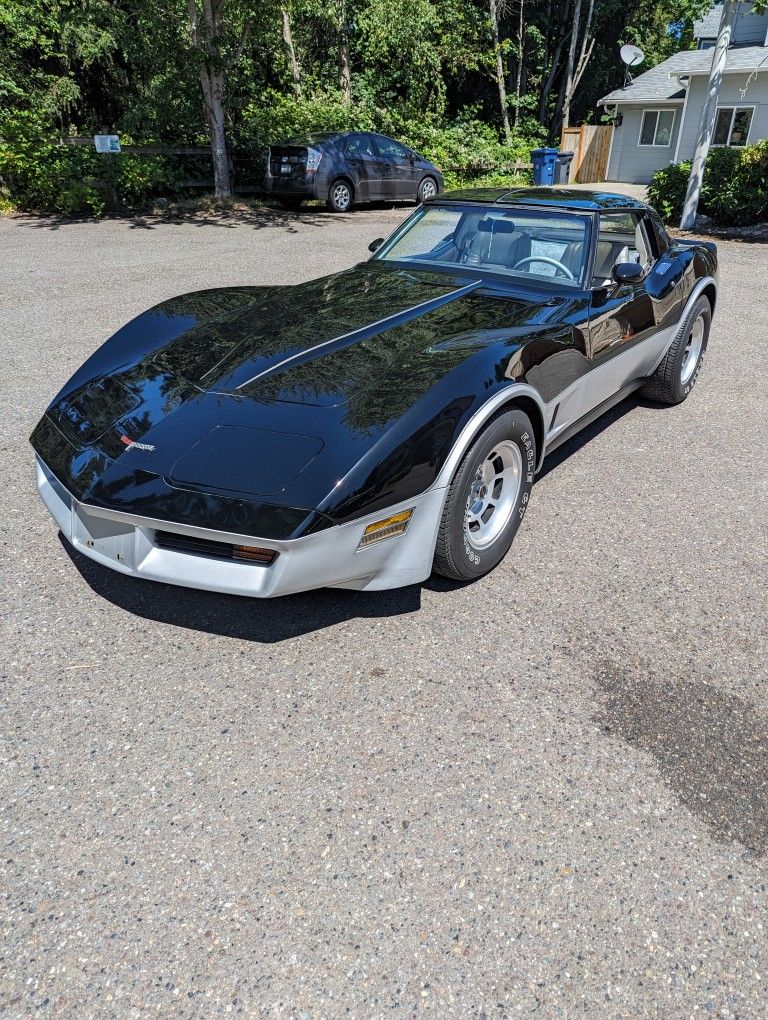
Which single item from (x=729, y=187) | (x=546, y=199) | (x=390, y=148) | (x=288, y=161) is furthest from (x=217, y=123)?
(x=546, y=199)

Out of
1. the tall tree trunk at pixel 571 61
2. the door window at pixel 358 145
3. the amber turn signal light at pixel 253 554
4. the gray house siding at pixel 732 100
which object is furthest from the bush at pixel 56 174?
the tall tree trunk at pixel 571 61

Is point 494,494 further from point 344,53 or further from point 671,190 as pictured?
point 344,53

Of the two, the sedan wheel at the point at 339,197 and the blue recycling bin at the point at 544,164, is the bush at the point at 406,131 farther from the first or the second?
the sedan wheel at the point at 339,197

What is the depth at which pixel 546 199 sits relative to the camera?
13.8 ft

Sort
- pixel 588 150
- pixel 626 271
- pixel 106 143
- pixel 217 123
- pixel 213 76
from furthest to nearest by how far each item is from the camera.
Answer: pixel 588 150 → pixel 217 123 → pixel 213 76 → pixel 106 143 → pixel 626 271

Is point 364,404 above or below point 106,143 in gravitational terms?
below

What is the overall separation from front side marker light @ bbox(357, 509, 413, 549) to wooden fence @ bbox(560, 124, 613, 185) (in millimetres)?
24749

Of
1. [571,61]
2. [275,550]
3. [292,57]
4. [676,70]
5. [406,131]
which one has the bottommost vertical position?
[275,550]

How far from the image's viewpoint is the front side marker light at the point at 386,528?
2496 mm

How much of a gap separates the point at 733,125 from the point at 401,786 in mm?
25911

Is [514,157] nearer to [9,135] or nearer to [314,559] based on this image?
[9,135]

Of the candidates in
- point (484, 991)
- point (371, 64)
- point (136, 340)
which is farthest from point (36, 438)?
point (371, 64)

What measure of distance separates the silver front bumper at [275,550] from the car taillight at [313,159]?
1234 cm

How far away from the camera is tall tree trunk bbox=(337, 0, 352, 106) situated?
810 inches
